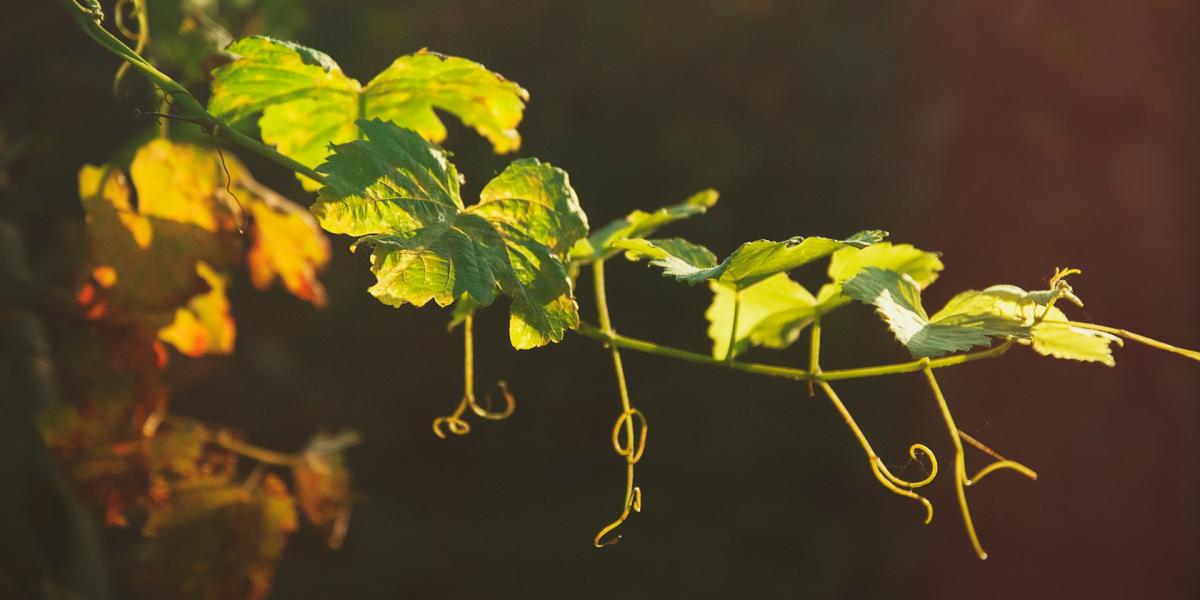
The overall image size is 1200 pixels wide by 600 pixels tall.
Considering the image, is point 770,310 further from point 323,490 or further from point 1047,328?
point 323,490

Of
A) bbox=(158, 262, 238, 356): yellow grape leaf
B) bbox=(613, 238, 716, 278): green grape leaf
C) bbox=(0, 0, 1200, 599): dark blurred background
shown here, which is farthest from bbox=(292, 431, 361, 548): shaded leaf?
bbox=(0, 0, 1200, 599): dark blurred background

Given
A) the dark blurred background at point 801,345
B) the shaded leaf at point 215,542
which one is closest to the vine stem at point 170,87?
the shaded leaf at point 215,542

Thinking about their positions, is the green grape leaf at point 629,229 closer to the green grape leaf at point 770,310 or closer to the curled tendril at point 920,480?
the green grape leaf at point 770,310

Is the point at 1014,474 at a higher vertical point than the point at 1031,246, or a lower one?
lower

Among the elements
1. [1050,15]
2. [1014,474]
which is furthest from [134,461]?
[1050,15]

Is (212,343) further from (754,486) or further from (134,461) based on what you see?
(754,486)
